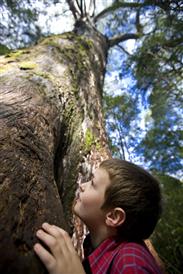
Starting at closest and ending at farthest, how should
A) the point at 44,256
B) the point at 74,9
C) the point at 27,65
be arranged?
1. the point at 44,256
2. the point at 27,65
3. the point at 74,9

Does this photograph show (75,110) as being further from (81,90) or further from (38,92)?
(38,92)

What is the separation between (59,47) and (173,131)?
8343 millimetres

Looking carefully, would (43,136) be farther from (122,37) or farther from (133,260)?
(122,37)

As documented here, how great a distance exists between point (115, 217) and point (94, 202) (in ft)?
0.53

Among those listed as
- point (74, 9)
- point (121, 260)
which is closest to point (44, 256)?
point (121, 260)

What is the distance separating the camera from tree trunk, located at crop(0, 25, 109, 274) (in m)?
1.33

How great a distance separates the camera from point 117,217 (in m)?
1.80

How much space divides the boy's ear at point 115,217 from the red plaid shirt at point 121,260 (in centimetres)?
9

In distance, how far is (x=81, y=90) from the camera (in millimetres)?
4305

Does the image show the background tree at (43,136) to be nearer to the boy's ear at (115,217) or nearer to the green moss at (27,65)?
the green moss at (27,65)

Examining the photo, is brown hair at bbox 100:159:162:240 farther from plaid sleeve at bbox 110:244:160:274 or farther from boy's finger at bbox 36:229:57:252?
boy's finger at bbox 36:229:57:252

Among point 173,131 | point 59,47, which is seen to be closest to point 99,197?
point 59,47

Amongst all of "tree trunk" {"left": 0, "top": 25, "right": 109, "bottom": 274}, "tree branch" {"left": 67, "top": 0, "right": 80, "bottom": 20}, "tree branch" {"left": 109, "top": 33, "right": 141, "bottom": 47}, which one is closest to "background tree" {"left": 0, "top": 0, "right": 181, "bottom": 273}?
"tree trunk" {"left": 0, "top": 25, "right": 109, "bottom": 274}

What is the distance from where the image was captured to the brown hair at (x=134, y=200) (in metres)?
1.81
